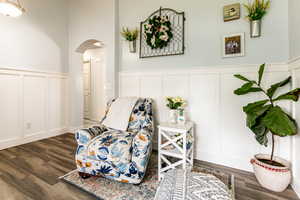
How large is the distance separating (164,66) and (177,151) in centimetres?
132

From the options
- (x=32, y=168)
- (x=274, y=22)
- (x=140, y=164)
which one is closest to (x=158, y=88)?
(x=140, y=164)

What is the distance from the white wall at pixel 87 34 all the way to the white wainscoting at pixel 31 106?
0.28 m

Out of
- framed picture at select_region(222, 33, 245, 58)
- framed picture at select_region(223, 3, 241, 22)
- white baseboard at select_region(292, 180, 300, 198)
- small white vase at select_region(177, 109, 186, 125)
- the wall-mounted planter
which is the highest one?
framed picture at select_region(223, 3, 241, 22)

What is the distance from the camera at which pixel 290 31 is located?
1.55 metres

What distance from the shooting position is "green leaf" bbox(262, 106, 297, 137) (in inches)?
48.9

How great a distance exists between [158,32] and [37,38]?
2413 mm

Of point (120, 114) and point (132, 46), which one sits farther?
point (132, 46)

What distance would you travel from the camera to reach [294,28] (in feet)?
4.79

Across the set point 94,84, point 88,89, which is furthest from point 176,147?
point 88,89

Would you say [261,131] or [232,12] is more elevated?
[232,12]

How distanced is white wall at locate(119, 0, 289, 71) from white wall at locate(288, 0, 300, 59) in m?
0.08

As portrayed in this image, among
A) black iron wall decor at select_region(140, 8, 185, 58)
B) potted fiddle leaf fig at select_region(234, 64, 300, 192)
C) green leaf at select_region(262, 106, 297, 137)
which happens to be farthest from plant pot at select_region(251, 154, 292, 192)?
black iron wall decor at select_region(140, 8, 185, 58)

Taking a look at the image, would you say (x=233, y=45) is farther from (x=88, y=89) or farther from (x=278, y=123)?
(x=88, y=89)

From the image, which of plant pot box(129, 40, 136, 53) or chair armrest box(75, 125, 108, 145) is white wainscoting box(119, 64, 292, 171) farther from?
A: chair armrest box(75, 125, 108, 145)
